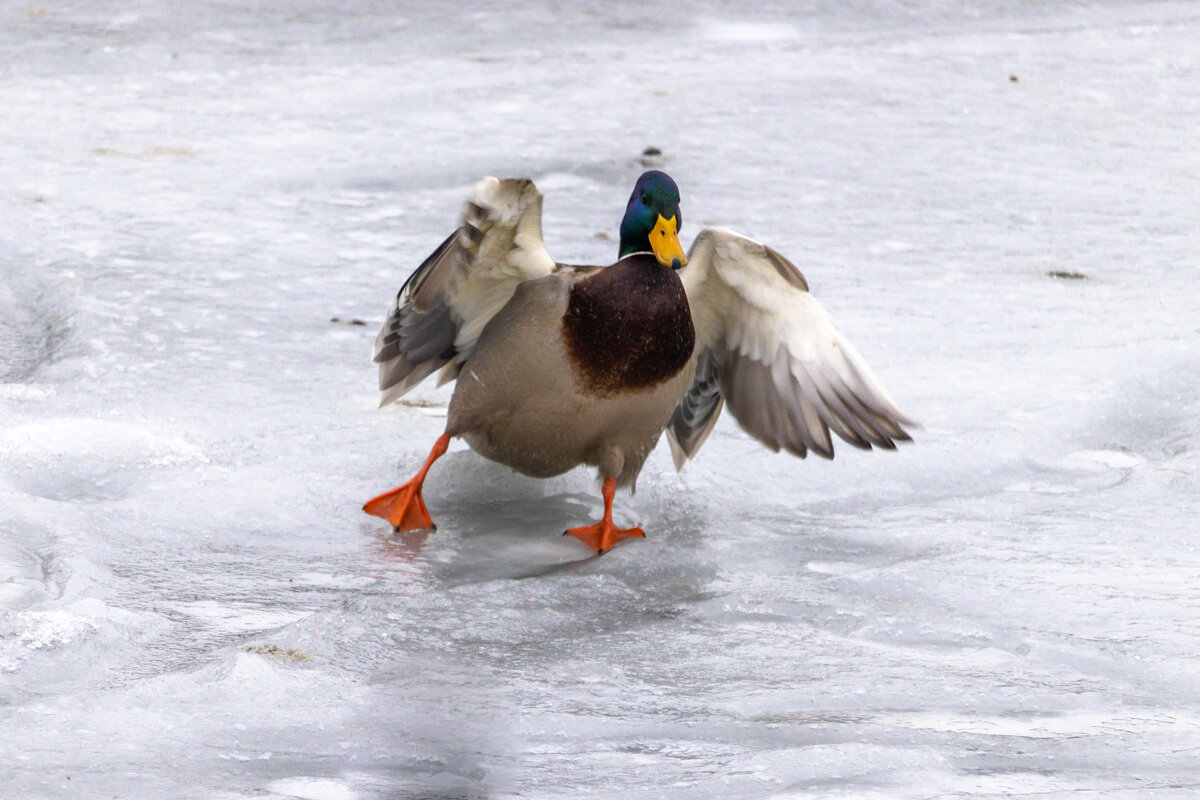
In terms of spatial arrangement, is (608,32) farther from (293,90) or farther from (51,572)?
(51,572)

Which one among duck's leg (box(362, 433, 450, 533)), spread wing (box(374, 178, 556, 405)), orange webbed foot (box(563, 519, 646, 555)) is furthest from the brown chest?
duck's leg (box(362, 433, 450, 533))

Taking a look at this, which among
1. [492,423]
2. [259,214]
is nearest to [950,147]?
[259,214]

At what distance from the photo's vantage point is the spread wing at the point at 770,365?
356 cm

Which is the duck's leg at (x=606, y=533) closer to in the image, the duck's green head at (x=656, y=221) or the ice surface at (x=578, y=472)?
the ice surface at (x=578, y=472)

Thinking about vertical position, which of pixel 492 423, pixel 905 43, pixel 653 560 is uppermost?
pixel 905 43

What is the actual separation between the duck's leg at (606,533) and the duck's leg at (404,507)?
0.33 metres

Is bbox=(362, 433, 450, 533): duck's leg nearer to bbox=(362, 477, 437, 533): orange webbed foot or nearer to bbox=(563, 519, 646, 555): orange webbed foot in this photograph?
bbox=(362, 477, 437, 533): orange webbed foot

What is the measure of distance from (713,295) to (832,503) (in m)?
0.61

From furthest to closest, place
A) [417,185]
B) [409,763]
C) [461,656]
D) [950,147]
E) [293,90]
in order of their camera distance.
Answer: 1. [293,90]
2. [950,147]
3. [417,185]
4. [461,656]
5. [409,763]

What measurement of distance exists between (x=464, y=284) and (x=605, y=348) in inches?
16.5

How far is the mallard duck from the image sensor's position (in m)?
3.31

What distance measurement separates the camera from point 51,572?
2730 mm

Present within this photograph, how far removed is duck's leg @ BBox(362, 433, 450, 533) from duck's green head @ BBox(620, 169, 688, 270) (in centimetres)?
73

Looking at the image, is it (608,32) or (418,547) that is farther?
(608,32)
